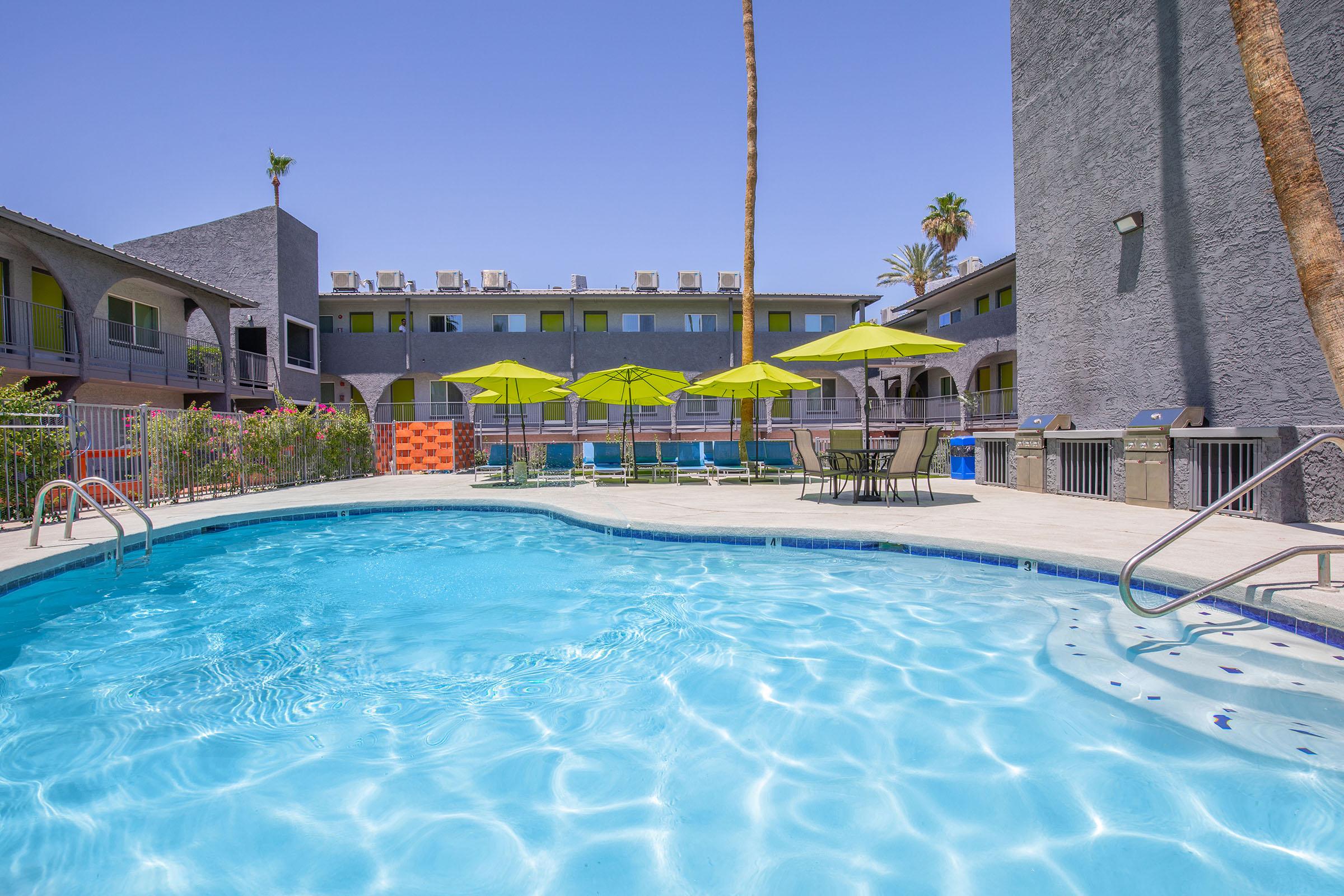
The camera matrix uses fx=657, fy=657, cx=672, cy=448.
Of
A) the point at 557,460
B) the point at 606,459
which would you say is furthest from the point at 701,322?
the point at 606,459

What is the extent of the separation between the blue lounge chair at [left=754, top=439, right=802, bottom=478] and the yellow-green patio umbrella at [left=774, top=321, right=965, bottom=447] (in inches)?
167

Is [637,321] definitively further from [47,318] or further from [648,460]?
[47,318]

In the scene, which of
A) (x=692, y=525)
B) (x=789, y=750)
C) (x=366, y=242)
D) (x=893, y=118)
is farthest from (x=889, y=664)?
(x=366, y=242)

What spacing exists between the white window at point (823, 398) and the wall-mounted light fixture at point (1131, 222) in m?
16.3

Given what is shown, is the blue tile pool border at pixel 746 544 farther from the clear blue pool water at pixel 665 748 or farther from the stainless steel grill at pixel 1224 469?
the stainless steel grill at pixel 1224 469

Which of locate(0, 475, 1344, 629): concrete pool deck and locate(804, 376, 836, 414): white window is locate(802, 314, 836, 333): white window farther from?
locate(0, 475, 1344, 629): concrete pool deck

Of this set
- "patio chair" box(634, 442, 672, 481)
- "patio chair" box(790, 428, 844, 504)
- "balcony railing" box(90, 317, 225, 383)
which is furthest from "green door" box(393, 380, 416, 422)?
"patio chair" box(790, 428, 844, 504)

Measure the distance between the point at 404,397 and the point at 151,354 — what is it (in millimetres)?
11259

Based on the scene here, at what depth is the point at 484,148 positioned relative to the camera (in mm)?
16703

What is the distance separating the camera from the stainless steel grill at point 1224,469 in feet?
22.9

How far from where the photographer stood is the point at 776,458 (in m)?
14.1

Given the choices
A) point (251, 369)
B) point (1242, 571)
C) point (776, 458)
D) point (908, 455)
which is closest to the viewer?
point (1242, 571)

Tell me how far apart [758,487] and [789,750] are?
907cm

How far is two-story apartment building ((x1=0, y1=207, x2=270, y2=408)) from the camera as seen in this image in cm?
1284
